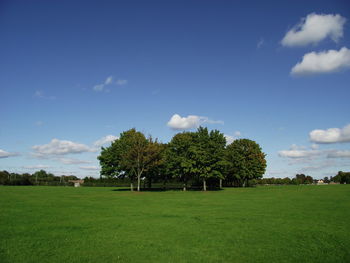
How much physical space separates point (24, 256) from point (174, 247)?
18.1 ft

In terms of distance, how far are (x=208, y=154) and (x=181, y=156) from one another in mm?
6271

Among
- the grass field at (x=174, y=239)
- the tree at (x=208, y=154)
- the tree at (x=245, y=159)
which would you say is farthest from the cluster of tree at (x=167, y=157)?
the grass field at (x=174, y=239)

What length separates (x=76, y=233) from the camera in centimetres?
1411

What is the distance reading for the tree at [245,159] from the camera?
83750mm

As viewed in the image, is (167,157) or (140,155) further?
(167,157)

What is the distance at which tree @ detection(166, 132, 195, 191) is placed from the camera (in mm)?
64000

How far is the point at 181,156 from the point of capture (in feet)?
218

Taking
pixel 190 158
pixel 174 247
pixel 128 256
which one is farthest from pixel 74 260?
pixel 190 158

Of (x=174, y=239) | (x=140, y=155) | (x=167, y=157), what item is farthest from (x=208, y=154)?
(x=174, y=239)

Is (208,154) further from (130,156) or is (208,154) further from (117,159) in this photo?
(117,159)

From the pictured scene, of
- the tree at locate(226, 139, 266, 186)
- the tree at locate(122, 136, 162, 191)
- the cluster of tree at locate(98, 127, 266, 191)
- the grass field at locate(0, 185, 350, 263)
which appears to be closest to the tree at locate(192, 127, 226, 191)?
the cluster of tree at locate(98, 127, 266, 191)

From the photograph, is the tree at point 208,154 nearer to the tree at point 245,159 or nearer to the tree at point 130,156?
the tree at point 130,156

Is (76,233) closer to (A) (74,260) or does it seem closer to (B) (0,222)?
(A) (74,260)

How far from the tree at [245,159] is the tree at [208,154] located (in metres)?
14.7
